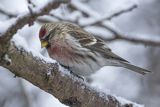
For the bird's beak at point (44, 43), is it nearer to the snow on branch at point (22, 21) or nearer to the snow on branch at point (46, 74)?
the snow on branch at point (46, 74)

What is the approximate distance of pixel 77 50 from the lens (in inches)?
163

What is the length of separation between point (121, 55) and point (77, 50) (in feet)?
12.0

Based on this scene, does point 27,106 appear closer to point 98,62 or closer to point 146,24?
point 98,62

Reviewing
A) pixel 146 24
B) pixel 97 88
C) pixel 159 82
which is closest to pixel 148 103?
pixel 159 82

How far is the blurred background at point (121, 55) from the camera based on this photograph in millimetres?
5607

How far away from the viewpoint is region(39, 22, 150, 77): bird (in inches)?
157

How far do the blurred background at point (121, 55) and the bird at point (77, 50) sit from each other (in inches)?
13.8

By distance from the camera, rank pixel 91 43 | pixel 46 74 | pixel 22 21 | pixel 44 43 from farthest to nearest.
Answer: pixel 91 43 < pixel 44 43 < pixel 46 74 < pixel 22 21

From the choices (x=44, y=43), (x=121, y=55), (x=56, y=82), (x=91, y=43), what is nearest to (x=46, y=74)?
(x=56, y=82)

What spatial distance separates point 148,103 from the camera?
7445 millimetres

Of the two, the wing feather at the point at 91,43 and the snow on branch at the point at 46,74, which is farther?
the wing feather at the point at 91,43

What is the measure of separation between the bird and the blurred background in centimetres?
35

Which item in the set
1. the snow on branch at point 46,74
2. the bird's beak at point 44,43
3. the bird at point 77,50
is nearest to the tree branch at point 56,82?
the snow on branch at point 46,74

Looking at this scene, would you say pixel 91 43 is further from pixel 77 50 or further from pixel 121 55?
pixel 121 55
